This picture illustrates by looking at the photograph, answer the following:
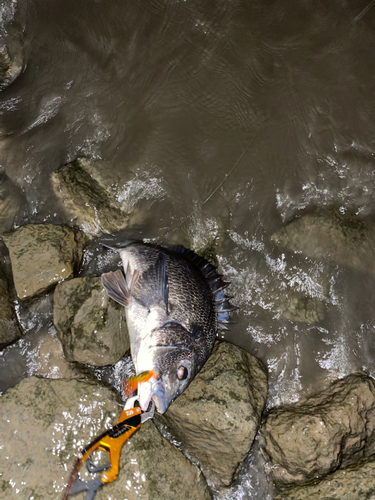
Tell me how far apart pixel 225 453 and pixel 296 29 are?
18.5 ft

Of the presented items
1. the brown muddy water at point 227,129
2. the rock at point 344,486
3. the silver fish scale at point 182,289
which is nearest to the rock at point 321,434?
the rock at point 344,486

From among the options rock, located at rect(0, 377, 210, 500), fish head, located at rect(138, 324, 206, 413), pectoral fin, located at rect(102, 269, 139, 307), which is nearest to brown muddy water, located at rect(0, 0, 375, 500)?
pectoral fin, located at rect(102, 269, 139, 307)

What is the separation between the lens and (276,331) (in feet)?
16.0

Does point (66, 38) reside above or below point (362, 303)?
above

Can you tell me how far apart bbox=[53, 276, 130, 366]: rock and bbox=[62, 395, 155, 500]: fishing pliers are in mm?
740

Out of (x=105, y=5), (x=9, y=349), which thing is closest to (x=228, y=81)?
(x=105, y=5)

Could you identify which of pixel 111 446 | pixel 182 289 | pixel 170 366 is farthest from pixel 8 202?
pixel 111 446

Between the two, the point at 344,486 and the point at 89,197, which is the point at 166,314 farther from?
the point at 344,486

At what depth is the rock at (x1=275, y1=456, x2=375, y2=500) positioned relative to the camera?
3.78 metres

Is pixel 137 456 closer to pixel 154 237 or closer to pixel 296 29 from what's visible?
pixel 154 237

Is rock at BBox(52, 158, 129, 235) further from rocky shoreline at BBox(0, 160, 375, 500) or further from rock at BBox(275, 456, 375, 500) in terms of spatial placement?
rock at BBox(275, 456, 375, 500)

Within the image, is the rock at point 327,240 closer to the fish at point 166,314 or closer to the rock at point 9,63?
the fish at point 166,314

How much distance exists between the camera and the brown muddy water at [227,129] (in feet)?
15.7

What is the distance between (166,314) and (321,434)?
7.72 feet
